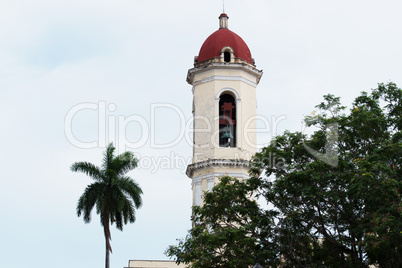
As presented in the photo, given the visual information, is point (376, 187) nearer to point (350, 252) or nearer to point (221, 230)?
point (350, 252)

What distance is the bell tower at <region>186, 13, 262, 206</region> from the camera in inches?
1425

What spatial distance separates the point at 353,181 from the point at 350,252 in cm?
305

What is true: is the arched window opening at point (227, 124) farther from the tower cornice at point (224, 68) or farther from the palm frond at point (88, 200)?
the palm frond at point (88, 200)

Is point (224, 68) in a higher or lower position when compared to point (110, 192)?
higher

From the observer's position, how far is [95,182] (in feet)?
117

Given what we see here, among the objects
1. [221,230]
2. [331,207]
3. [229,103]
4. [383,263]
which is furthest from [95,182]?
[383,263]

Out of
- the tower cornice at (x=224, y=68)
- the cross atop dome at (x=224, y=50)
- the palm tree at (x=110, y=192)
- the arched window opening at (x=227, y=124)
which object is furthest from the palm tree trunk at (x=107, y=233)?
the cross atop dome at (x=224, y=50)

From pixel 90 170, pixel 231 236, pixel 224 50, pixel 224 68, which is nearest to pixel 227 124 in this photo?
pixel 224 68

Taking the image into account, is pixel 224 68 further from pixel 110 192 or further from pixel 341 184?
pixel 341 184

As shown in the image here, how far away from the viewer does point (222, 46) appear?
127 ft

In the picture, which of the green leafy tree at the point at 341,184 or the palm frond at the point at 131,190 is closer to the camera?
the green leafy tree at the point at 341,184

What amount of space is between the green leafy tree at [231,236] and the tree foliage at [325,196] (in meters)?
0.04

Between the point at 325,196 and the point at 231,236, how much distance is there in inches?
153

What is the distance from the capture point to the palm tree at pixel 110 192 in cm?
3491
